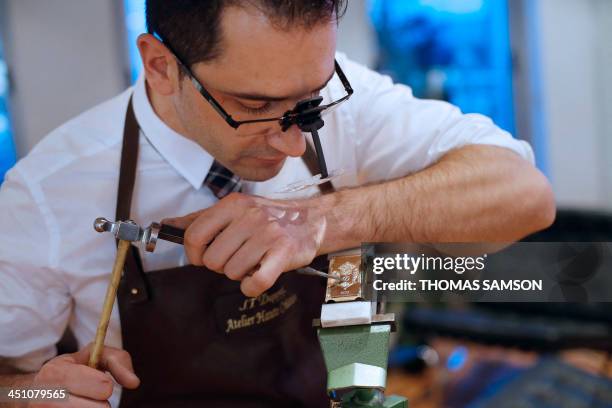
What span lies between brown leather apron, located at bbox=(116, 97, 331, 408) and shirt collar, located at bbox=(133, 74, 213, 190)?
94 millimetres

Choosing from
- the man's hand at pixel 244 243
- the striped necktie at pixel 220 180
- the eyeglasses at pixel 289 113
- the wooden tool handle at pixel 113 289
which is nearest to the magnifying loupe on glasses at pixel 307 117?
the eyeglasses at pixel 289 113

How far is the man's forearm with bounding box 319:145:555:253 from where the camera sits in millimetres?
1265

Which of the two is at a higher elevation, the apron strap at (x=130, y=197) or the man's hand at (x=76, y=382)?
the apron strap at (x=130, y=197)

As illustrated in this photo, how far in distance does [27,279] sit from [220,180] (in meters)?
0.42

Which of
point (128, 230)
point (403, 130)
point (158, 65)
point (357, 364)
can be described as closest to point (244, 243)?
point (128, 230)

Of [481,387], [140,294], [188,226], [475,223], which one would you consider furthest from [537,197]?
[481,387]

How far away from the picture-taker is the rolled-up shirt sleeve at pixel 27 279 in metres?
1.23

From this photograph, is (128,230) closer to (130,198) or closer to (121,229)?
(121,229)

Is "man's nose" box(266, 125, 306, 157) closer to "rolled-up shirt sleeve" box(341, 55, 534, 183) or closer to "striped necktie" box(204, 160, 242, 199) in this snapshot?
"striped necktie" box(204, 160, 242, 199)

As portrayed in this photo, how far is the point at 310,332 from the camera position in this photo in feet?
4.49

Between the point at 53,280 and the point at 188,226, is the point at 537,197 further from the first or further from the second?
the point at 53,280

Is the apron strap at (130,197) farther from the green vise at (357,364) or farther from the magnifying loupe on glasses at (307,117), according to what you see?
the green vise at (357,364)

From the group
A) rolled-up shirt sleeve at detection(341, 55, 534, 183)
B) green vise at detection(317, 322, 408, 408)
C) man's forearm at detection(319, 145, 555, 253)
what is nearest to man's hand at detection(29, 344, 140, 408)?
green vise at detection(317, 322, 408, 408)

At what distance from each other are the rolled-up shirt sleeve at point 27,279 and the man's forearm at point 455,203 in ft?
1.84
